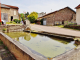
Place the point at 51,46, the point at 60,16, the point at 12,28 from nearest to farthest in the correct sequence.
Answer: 1. the point at 51,46
2. the point at 12,28
3. the point at 60,16

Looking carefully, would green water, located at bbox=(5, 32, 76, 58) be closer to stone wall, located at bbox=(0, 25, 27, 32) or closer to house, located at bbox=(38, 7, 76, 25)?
stone wall, located at bbox=(0, 25, 27, 32)

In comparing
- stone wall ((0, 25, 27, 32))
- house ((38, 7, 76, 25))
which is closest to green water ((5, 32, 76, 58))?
stone wall ((0, 25, 27, 32))

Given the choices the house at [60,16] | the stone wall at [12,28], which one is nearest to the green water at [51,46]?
the stone wall at [12,28]

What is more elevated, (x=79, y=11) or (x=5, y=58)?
(x=79, y=11)

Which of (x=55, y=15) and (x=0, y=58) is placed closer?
(x=0, y=58)

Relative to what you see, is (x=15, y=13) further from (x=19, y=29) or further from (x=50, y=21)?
(x=19, y=29)

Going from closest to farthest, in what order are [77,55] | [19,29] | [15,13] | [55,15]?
1. [77,55]
2. [19,29]
3. [55,15]
4. [15,13]

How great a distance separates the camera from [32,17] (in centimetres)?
3512

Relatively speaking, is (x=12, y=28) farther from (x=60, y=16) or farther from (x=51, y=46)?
(x=60, y=16)

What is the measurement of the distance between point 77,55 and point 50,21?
2058 centimetres

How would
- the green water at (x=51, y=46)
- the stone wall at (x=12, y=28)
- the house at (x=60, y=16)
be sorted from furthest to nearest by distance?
the house at (x=60, y=16) < the stone wall at (x=12, y=28) < the green water at (x=51, y=46)

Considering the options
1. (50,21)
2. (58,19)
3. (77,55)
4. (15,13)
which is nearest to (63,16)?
(58,19)

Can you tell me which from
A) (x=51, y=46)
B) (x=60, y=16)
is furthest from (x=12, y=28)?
(x=60, y=16)

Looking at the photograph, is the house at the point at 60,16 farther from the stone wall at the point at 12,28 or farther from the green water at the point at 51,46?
the green water at the point at 51,46
